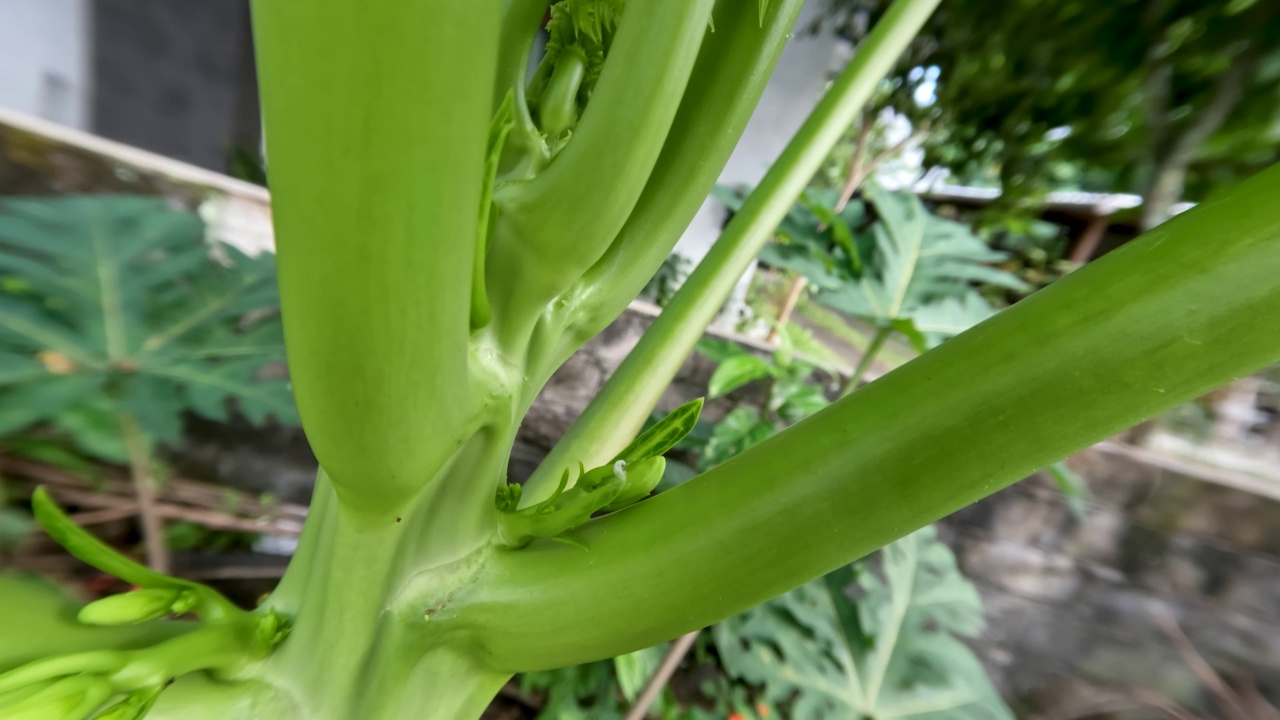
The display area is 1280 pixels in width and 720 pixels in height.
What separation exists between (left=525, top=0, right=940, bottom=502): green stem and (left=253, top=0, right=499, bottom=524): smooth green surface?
7.3 inches

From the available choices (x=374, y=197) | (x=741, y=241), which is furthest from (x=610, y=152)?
(x=741, y=241)

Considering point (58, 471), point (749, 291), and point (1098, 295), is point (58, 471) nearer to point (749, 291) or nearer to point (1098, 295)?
point (1098, 295)

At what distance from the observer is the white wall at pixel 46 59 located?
A: 137cm

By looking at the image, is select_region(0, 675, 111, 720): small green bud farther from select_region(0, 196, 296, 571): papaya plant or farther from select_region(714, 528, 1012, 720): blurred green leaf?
select_region(714, 528, 1012, 720): blurred green leaf

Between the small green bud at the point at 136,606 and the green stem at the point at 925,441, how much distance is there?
12 centimetres

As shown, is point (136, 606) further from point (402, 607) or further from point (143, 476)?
point (143, 476)

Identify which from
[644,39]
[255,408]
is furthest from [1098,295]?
[255,408]

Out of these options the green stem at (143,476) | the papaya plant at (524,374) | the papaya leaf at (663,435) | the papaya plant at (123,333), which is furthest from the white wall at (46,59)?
the papaya leaf at (663,435)

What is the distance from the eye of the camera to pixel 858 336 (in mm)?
2406

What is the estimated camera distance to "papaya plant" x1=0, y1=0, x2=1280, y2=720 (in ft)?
0.48

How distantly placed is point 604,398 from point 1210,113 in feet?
3.19

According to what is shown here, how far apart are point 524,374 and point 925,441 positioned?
0.58 feet

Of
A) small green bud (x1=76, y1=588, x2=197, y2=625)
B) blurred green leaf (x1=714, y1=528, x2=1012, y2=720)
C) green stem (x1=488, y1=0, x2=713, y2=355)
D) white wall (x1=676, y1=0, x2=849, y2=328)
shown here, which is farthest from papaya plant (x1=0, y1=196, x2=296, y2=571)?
white wall (x1=676, y1=0, x2=849, y2=328)

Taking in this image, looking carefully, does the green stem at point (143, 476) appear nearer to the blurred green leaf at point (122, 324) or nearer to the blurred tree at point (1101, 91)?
the blurred green leaf at point (122, 324)
